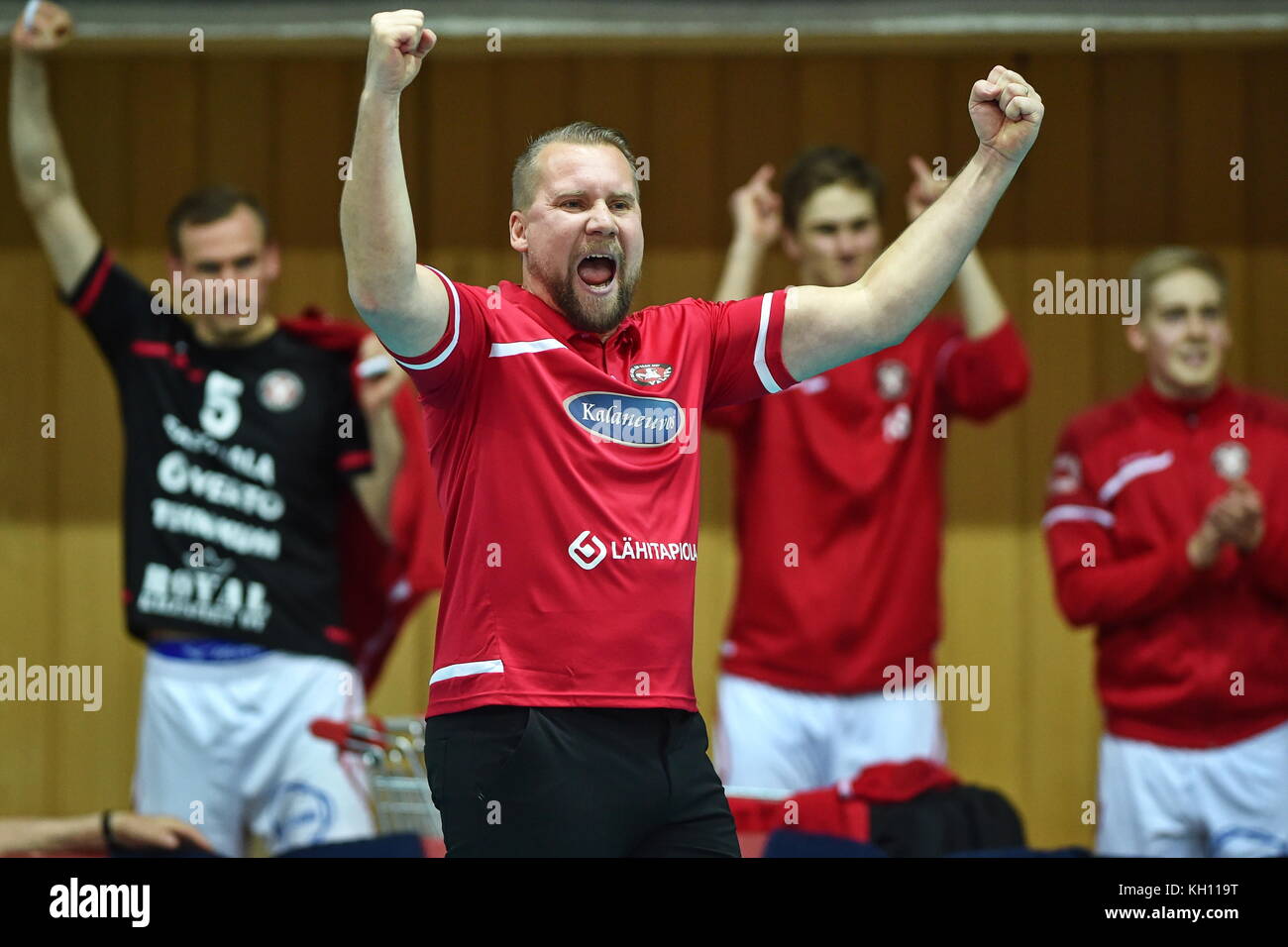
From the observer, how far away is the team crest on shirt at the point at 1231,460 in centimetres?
447

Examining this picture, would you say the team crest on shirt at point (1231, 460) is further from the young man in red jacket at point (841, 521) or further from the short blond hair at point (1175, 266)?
the young man in red jacket at point (841, 521)

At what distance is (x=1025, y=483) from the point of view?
5.75m

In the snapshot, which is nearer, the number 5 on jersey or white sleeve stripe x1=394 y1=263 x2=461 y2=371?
white sleeve stripe x1=394 y1=263 x2=461 y2=371

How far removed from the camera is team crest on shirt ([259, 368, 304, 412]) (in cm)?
453

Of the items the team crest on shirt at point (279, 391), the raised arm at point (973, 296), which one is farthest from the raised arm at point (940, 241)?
the team crest on shirt at point (279, 391)

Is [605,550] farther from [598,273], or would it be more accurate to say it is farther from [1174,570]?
[1174,570]

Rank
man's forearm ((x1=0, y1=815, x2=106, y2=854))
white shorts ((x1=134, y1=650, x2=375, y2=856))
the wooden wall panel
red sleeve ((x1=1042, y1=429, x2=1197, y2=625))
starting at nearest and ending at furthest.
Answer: man's forearm ((x1=0, y1=815, x2=106, y2=854)) < red sleeve ((x1=1042, y1=429, x2=1197, y2=625)) < white shorts ((x1=134, y1=650, x2=375, y2=856)) < the wooden wall panel

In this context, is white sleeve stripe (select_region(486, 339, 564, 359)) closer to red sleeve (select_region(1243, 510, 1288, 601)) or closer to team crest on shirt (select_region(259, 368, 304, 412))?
team crest on shirt (select_region(259, 368, 304, 412))

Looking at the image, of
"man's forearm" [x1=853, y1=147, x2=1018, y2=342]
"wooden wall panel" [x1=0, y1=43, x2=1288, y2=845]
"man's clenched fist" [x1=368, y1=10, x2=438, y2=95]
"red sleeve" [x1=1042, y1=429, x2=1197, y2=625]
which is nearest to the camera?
"man's clenched fist" [x1=368, y1=10, x2=438, y2=95]

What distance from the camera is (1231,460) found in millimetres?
4484

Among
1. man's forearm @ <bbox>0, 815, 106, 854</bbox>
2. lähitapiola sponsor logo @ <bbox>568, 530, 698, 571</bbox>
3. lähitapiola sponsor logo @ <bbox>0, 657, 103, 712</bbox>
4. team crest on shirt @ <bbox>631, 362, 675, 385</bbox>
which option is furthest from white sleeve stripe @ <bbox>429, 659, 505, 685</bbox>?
lähitapiola sponsor logo @ <bbox>0, 657, 103, 712</bbox>
